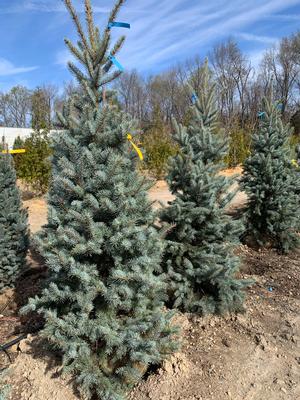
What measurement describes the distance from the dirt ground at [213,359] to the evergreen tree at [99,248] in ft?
0.72

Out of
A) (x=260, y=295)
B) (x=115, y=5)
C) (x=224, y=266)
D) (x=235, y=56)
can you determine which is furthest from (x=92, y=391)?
(x=235, y=56)

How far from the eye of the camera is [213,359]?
346cm

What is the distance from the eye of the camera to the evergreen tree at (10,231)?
450 cm

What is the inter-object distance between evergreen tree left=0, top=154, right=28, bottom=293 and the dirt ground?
285mm

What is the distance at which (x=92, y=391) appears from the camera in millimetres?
2916

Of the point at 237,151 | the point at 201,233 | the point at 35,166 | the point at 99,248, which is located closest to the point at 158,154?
the point at 237,151

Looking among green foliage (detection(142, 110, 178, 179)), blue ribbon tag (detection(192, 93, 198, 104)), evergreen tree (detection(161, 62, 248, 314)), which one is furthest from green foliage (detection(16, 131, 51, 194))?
evergreen tree (detection(161, 62, 248, 314))

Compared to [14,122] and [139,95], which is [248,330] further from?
[14,122]

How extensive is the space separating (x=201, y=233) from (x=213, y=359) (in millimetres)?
1311

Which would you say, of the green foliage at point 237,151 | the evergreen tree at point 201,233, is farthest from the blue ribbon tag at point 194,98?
the green foliage at point 237,151

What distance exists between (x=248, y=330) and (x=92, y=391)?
1.76m

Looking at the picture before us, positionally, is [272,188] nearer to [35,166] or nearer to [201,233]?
[201,233]

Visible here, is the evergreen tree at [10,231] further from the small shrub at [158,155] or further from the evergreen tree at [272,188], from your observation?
the small shrub at [158,155]

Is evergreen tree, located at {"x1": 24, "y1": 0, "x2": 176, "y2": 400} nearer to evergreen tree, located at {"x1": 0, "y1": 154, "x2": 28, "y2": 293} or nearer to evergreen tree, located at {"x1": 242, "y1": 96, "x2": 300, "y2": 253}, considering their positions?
evergreen tree, located at {"x1": 0, "y1": 154, "x2": 28, "y2": 293}
